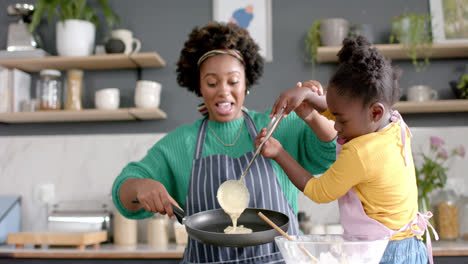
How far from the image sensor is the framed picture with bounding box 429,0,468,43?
3.01m

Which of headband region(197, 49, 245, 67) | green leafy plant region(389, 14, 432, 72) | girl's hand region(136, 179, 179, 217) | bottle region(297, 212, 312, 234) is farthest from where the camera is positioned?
green leafy plant region(389, 14, 432, 72)

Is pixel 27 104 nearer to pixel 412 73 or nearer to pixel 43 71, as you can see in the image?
pixel 43 71

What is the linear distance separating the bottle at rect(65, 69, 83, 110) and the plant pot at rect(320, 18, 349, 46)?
1.74m

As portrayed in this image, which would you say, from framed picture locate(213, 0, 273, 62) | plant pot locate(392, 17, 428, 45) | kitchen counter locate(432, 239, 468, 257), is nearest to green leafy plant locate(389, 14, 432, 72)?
plant pot locate(392, 17, 428, 45)

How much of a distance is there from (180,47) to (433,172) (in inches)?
76.4

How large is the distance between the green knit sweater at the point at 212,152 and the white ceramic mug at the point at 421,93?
1.61m

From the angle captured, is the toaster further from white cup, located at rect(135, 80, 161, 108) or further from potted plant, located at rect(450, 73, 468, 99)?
potted plant, located at rect(450, 73, 468, 99)

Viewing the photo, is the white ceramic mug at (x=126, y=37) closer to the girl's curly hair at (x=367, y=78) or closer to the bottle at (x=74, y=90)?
the bottle at (x=74, y=90)

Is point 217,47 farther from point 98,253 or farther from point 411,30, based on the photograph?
point 411,30

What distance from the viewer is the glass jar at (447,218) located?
2643mm

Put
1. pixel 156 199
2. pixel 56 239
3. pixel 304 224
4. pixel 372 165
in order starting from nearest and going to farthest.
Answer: pixel 372 165, pixel 156 199, pixel 56 239, pixel 304 224

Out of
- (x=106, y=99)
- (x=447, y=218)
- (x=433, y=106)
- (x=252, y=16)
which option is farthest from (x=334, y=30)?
(x=106, y=99)

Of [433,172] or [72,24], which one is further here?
[72,24]

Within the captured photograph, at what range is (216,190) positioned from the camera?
1456mm
